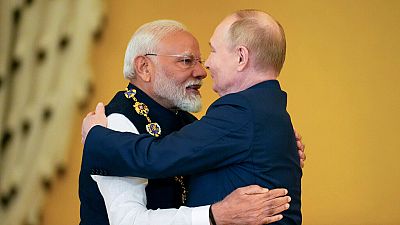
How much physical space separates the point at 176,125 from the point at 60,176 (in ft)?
4.96

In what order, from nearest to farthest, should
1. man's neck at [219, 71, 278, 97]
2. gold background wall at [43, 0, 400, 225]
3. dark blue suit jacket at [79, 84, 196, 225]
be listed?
1. man's neck at [219, 71, 278, 97]
2. dark blue suit jacket at [79, 84, 196, 225]
3. gold background wall at [43, 0, 400, 225]

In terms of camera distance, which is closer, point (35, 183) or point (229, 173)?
point (229, 173)

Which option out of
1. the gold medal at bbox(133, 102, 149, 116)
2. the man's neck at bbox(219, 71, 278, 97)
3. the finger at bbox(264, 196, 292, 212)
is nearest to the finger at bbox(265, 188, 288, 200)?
the finger at bbox(264, 196, 292, 212)

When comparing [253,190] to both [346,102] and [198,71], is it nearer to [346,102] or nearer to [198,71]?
[198,71]

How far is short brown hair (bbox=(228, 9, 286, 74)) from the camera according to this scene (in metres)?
2.07

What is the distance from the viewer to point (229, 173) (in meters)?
2.07

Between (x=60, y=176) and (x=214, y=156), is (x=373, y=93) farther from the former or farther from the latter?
(x=214, y=156)

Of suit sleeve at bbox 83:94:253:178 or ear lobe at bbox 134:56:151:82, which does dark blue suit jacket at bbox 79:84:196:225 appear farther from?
suit sleeve at bbox 83:94:253:178

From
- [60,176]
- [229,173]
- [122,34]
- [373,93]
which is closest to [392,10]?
[373,93]

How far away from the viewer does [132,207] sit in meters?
2.15

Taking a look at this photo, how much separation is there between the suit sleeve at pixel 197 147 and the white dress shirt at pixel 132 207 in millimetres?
124

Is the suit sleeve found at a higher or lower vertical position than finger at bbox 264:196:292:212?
higher

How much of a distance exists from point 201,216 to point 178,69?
0.57m

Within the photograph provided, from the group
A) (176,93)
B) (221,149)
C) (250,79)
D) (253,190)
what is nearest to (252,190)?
(253,190)
